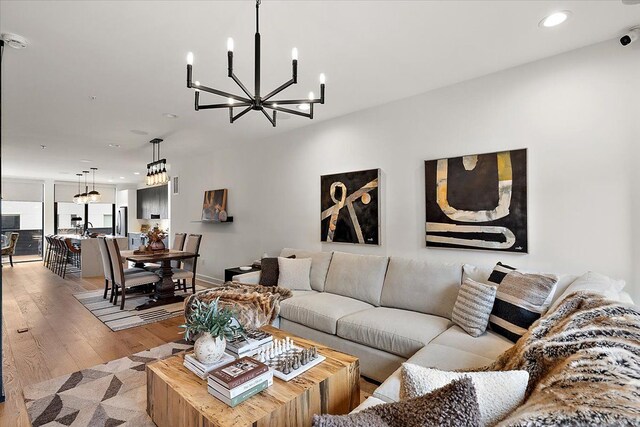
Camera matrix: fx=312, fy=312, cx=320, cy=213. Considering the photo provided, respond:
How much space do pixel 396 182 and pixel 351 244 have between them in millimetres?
962

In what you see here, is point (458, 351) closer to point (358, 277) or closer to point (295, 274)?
point (358, 277)

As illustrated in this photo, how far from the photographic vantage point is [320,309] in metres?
2.98

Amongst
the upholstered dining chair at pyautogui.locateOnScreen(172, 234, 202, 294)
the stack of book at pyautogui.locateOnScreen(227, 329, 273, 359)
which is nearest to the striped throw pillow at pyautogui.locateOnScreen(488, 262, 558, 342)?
the stack of book at pyautogui.locateOnScreen(227, 329, 273, 359)

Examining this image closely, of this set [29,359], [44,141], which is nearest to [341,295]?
[29,359]

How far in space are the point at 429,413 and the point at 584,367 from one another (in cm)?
45

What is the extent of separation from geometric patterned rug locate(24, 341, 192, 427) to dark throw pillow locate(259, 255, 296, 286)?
57.7 inches

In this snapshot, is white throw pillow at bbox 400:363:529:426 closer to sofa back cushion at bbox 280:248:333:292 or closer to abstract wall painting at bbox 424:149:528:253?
abstract wall painting at bbox 424:149:528:253

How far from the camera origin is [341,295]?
3.45m

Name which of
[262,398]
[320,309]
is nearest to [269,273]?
[320,309]

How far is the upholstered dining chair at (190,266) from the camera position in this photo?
5.10 metres

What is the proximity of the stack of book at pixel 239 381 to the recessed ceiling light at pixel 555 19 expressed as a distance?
2.88 metres

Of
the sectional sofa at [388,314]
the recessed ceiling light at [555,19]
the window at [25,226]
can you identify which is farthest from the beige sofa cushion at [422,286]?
the window at [25,226]

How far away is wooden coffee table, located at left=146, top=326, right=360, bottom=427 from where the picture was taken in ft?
4.89

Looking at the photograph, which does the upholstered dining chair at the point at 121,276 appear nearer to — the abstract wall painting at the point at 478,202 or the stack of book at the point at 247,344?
the stack of book at the point at 247,344
